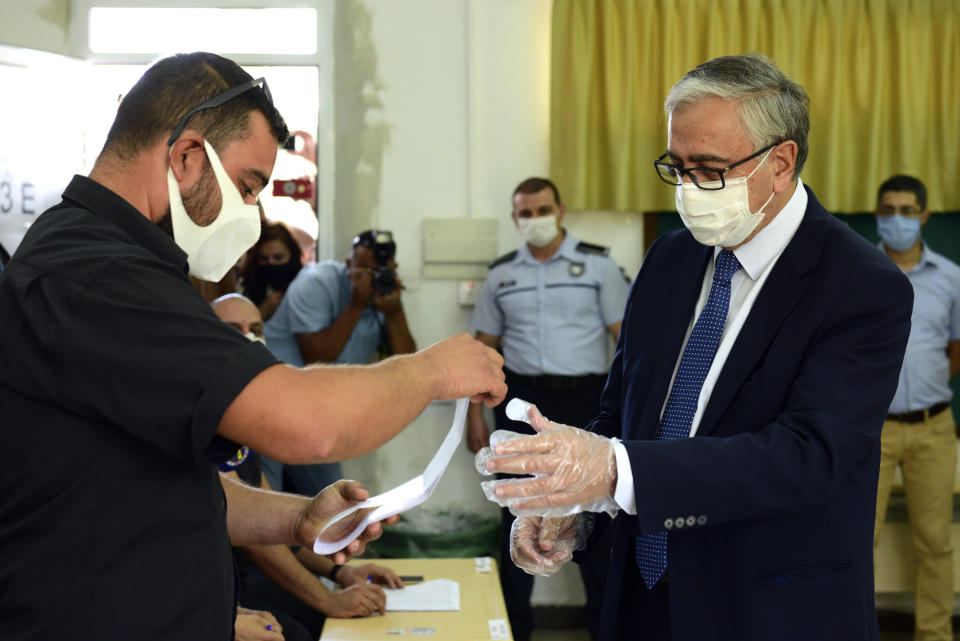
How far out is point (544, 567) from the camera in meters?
1.60

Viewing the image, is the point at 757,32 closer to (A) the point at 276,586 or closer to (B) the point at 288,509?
(A) the point at 276,586

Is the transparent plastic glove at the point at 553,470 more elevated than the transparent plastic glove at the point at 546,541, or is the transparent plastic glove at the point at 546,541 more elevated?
the transparent plastic glove at the point at 553,470

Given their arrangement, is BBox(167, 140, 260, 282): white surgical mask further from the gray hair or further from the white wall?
the white wall

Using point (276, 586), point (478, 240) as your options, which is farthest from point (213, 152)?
point (478, 240)

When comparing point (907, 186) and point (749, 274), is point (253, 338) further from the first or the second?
point (907, 186)

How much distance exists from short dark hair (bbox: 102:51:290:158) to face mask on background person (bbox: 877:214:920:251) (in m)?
3.40

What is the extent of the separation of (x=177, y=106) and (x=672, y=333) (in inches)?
35.4

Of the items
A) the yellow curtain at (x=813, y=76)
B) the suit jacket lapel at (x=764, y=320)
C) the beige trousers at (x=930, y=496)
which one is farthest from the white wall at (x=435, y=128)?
the suit jacket lapel at (x=764, y=320)

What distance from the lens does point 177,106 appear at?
3.82 feet

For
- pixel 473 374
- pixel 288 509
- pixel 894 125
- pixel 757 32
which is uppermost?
pixel 757 32

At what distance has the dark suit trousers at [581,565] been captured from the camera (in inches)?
157

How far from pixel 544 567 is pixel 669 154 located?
77cm

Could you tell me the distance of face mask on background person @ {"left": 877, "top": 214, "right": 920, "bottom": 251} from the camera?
12.8 ft

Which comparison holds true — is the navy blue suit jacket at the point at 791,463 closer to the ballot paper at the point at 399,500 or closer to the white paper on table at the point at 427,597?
the ballot paper at the point at 399,500
